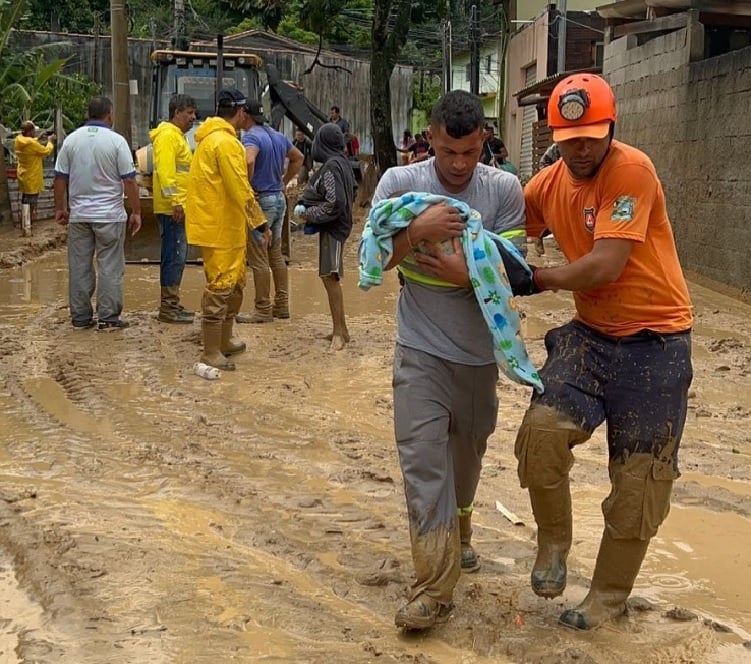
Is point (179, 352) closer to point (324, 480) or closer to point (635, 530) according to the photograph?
point (324, 480)

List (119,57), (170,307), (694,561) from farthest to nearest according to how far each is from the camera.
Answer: (119,57)
(170,307)
(694,561)

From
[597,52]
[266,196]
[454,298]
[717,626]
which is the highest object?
[597,52]

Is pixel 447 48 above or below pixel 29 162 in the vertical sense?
above

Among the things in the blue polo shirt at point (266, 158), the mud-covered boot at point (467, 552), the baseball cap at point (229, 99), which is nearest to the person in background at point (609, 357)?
the mud-covered boot at point (467, 552)

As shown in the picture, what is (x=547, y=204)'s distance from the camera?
3639mm

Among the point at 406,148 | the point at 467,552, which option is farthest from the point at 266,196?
the point at 406,148

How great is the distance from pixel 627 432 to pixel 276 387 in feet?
13.1

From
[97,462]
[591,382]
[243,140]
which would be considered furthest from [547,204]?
[243,140]

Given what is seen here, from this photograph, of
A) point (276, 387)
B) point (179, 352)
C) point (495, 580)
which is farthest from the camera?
point (179, 352)

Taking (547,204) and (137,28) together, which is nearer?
(547,204)

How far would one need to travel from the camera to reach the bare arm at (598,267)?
3.28 m

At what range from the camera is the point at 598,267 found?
10.8 feet

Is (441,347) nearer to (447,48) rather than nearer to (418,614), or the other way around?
(418,614)

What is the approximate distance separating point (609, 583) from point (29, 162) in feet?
48.1
